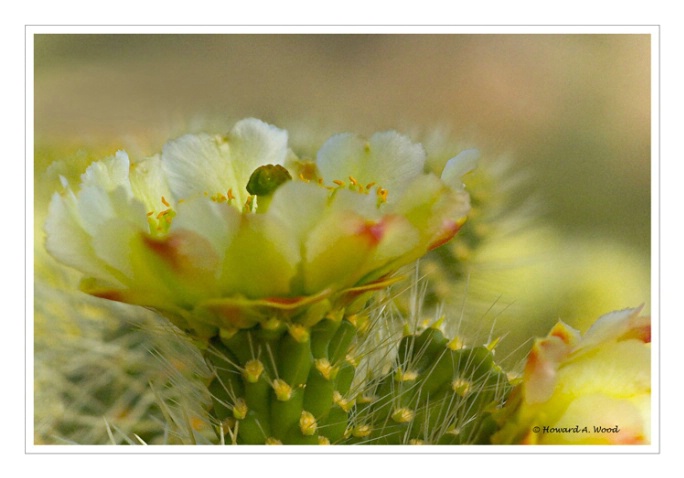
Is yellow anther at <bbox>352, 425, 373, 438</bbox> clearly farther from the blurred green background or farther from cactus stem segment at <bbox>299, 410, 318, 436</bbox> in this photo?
the blurred green background

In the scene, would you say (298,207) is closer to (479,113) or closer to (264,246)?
(264,246)

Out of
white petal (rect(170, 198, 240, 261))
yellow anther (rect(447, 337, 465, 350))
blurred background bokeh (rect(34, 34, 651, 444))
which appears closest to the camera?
white petal (rect(170, 198, 240, 261))

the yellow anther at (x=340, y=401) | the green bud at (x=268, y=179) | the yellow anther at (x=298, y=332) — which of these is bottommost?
the yellow anther at (x=340, y=401)

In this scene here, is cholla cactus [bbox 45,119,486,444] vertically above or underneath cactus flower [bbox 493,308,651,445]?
above

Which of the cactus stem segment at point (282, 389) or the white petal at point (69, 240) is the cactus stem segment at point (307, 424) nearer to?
the cactus stem segment at point (282, 389)

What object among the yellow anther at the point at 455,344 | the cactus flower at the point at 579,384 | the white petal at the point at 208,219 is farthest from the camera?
the yellow anther at the point at 455,344

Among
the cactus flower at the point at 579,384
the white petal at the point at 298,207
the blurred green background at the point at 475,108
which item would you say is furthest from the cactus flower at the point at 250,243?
the blurred green background at the point at 475,108

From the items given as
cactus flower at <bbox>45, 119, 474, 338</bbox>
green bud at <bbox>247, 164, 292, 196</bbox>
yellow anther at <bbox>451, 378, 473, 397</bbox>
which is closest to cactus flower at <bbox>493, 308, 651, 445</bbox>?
yellow anther at <bbox>451, 378, 473, 397</bbox>

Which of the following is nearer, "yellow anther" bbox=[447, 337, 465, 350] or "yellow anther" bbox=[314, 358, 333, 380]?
"yellow anther" bbox=[314, 358, 333, 380]
